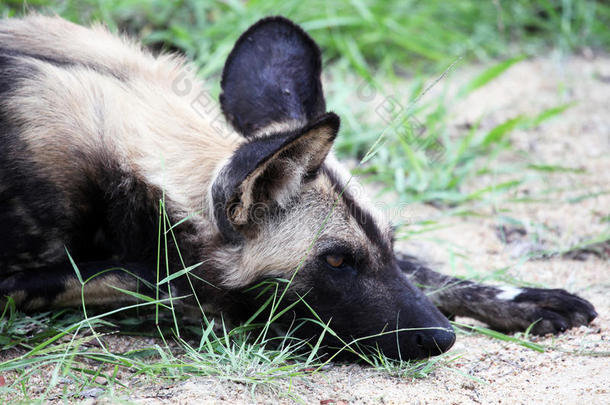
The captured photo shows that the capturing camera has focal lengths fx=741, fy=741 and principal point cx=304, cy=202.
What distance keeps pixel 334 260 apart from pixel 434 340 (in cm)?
47

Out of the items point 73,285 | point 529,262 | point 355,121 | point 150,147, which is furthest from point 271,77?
point 355,121

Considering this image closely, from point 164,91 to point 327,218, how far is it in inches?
40.5

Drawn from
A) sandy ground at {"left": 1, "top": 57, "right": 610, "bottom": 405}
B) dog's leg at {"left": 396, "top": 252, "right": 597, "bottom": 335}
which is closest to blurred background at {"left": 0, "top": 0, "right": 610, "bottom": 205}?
sandy ground at {"left": 1, "top": 57, "right": 610, "bottom": 405}

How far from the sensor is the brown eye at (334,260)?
278 cm

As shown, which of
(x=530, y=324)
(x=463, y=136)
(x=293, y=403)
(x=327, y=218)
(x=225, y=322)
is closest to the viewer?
(x=293, y=403)

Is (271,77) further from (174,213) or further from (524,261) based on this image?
(524,261)

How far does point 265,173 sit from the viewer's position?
8.73ft

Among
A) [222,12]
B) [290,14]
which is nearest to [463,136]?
[290,14]

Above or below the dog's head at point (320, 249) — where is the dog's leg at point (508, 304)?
below

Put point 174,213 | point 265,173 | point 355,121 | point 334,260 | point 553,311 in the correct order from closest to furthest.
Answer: point 265,173 < point 334,260 < point 174,213 < point 553,311 < point 355,121

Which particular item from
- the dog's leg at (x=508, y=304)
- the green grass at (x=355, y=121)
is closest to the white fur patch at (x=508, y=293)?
the dog's leg at (x=508, y=304)

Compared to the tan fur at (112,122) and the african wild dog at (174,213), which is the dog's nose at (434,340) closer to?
the african wild dog at (174,213)

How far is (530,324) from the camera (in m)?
3.20

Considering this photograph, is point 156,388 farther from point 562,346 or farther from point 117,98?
point 562,346
